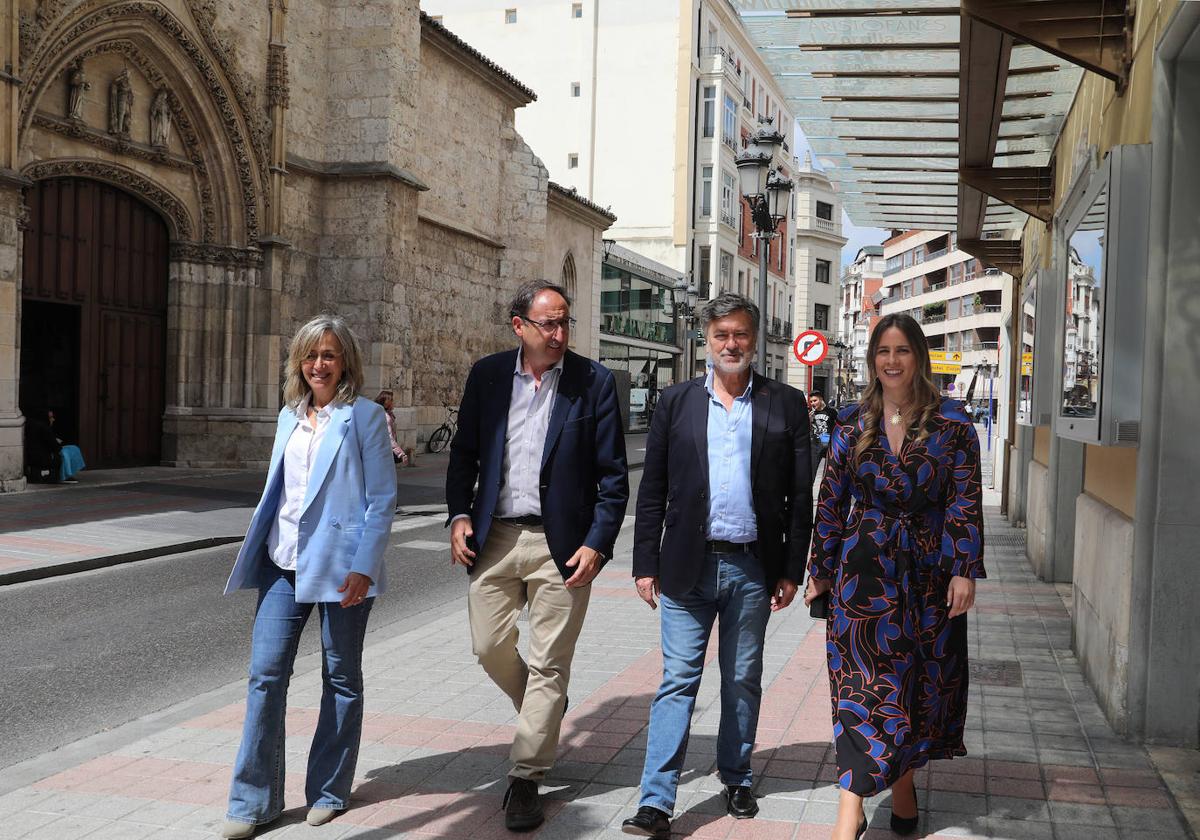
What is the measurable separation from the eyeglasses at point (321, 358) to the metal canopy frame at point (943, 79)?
4213 mm

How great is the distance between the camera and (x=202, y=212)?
1981cm

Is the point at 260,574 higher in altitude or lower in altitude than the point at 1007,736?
higher

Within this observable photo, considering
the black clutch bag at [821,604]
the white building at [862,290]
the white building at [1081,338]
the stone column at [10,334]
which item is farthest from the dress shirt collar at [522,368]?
the white building at [862,290]

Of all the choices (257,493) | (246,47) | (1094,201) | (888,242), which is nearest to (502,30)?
(246,47)

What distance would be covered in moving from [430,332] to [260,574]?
75.0ft

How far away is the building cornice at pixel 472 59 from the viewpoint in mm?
25531

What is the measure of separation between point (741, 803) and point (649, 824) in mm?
406

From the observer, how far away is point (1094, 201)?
18.9 ft

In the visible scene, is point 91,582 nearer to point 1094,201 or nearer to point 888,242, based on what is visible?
point 1094,201

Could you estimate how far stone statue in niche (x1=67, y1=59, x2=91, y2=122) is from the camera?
1661 centimetres

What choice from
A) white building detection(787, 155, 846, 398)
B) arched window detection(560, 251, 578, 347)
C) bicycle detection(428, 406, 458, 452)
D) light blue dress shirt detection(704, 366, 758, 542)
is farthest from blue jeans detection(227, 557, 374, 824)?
white building detection(787, 155, 846, 398)

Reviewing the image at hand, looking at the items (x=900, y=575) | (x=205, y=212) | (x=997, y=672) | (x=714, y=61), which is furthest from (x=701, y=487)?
(x=714, y=61)

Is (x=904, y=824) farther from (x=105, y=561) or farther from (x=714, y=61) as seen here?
(x=714, y=61)

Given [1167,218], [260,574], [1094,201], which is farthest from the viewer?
[1094,201]
